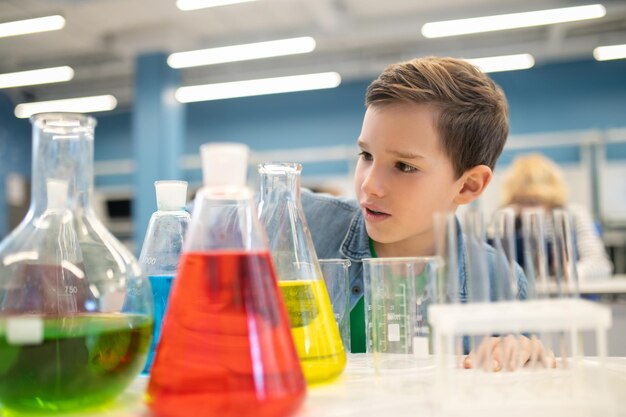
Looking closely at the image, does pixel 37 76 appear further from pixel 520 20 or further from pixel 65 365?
pixel 65 365

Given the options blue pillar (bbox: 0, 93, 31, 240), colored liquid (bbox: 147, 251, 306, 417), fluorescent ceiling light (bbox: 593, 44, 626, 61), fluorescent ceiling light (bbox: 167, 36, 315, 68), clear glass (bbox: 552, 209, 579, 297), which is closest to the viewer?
colored liquid (bbox: 147, 251, 306, 417)

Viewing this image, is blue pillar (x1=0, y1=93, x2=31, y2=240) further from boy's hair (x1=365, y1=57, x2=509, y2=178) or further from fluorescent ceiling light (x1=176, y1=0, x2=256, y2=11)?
boy's hair (x1=365, y1=57, x2=509, y2=178)

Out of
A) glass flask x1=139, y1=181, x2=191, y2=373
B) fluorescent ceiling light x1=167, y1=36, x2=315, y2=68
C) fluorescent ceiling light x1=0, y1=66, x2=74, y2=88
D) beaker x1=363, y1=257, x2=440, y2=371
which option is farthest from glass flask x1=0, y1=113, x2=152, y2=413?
fluorescent ceiling light x1=0, y1=66, x2=74, y2=88

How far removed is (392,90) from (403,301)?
38 centimetres

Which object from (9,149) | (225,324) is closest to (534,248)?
(225,324)

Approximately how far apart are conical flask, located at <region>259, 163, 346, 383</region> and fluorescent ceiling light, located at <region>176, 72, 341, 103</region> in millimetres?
5697

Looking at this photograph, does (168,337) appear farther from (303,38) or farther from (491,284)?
(303,38)

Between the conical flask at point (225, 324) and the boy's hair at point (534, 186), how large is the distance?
283 centimetres

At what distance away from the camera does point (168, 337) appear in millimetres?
407

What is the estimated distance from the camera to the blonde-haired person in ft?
9.96

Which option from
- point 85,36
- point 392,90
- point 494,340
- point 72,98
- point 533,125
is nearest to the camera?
point 494,340

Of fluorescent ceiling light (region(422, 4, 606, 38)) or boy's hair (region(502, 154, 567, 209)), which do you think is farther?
fluorescent ceiling light (region(422, 4, 606, 38))

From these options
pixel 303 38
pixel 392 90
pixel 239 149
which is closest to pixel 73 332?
pixel 239 149

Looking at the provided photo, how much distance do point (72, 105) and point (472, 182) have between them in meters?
7.10
